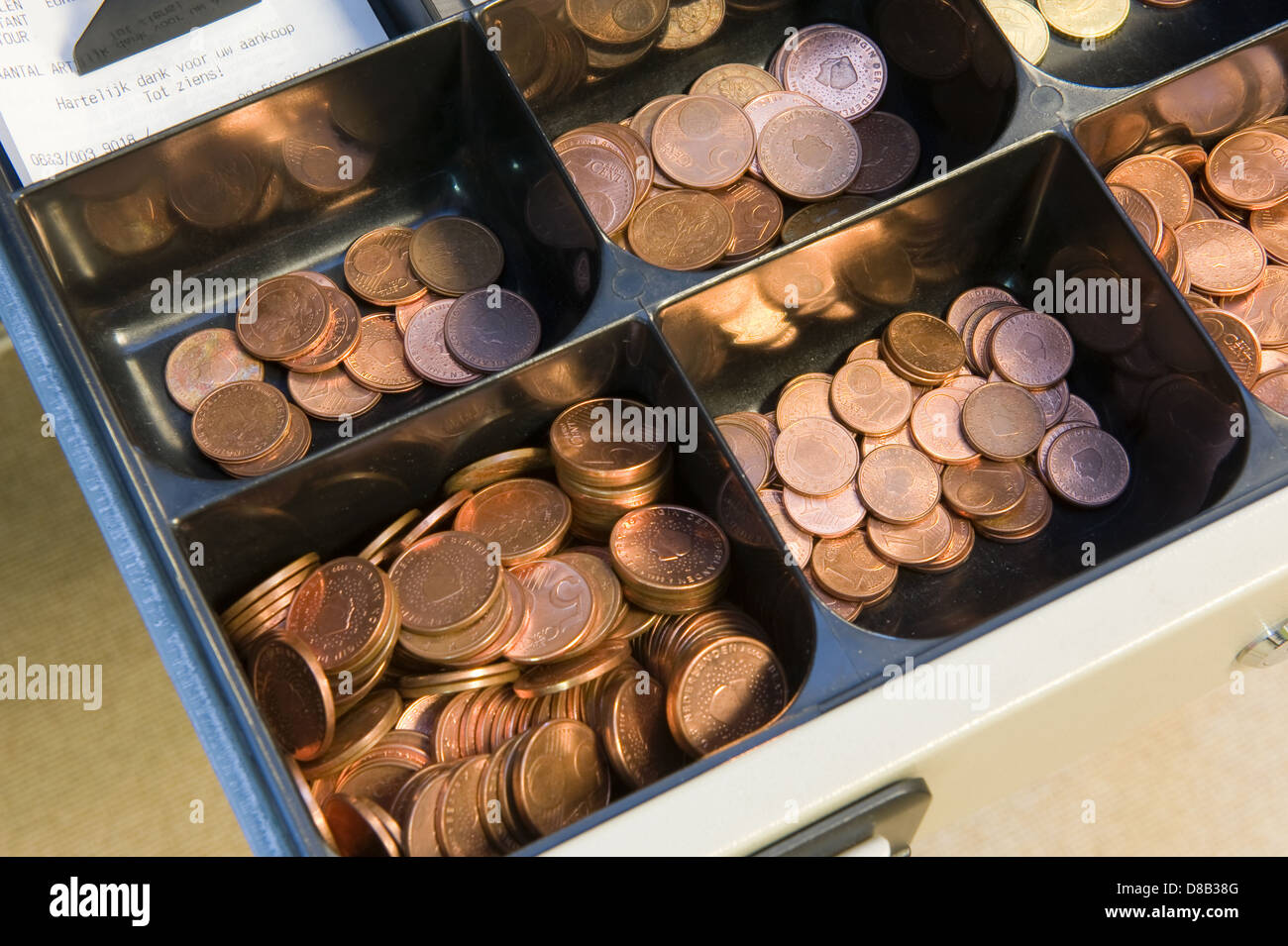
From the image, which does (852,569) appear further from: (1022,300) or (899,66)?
(899,66)

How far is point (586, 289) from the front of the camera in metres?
1.60

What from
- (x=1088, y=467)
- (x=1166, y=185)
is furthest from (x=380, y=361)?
(x=1166, y=185)

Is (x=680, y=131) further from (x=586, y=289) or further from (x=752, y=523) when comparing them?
(x=752, y=523)

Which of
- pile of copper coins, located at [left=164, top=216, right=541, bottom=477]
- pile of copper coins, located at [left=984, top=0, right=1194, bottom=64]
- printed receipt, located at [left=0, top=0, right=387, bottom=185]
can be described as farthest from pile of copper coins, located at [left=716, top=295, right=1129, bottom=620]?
printed receipt, located at [left=0, top=0, right=387, bottom=185]

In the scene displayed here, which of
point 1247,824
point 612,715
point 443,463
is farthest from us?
point 1247,824

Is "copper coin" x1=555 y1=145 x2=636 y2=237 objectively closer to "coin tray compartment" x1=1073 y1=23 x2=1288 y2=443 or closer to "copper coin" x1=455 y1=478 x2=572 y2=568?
"copper coin" x1=455 y1=478 x2=572 y2=568

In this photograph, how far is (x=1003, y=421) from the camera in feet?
5.49

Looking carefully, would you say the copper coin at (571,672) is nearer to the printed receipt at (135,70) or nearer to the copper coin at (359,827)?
the copper coin at (359,827)

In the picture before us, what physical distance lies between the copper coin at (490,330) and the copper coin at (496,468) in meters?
0.16

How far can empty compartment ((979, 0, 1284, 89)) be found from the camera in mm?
1939

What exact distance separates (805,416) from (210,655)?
86cm

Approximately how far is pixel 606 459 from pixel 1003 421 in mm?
566
